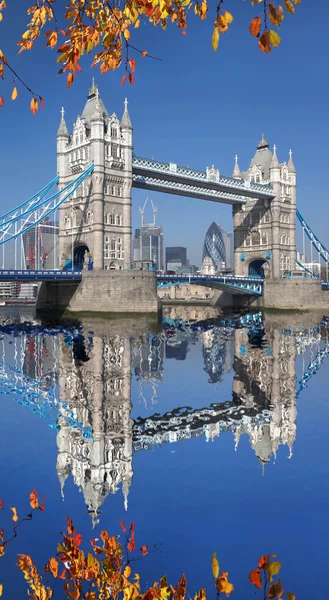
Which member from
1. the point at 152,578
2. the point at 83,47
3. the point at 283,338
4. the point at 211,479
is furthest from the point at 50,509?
the point at 283,338

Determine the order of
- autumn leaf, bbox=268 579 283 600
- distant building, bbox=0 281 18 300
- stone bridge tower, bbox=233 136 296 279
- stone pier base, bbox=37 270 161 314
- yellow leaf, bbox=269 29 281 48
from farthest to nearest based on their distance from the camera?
distant building, bbox=0 281 18 300, stone bridge tower, bbox=233 136 296 279, stone pier base, bbox=37 270 161 314, yellow leaf, bbox=269 29 281 48, autumn leaf, bbox=268 579 283 600

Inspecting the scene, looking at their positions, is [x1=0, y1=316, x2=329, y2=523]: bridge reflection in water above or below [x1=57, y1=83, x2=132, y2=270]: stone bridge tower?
below

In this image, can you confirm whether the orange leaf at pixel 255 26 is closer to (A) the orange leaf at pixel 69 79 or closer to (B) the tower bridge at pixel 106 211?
(A) the orange leaf at pixel 69 79

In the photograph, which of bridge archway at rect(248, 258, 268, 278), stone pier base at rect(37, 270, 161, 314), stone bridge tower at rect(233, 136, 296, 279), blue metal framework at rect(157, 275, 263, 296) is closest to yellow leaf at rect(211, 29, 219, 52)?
stone pier base at rect(37, 270, 161, 314)

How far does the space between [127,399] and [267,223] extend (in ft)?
208

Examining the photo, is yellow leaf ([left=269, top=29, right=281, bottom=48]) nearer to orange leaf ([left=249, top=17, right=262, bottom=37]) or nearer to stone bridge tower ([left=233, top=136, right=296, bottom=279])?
orange leaf ([left=249, top=17, right=262, bottom=37])

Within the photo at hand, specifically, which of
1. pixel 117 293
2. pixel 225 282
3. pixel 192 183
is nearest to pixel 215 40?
pixel 117 293

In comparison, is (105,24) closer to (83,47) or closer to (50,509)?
(83,47)

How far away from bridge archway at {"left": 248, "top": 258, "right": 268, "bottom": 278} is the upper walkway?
1026cm

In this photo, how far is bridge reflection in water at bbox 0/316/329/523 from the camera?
938 cm

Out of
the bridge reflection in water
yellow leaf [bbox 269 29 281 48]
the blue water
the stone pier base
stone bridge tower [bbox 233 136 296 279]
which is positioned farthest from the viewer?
stone bridge tower [bbox 233 136 296 279]

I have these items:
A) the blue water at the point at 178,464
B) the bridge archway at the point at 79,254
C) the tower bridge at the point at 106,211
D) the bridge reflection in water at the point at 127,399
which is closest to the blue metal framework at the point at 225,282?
the tower bridge at the point at 106,211

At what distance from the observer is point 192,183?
62.5m

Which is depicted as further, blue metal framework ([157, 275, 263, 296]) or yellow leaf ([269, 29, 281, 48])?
blue metal framework ([157, 275, 263, 296])
